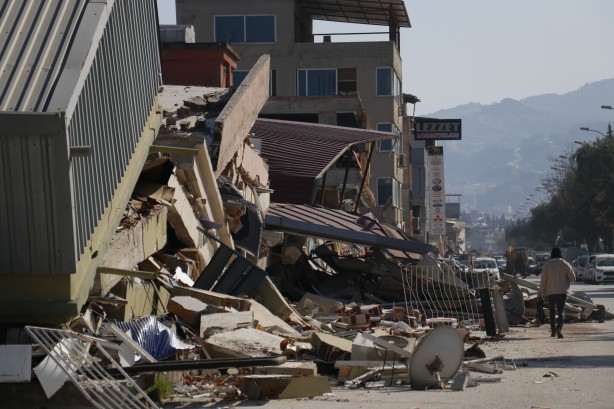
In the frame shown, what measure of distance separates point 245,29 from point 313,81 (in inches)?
189

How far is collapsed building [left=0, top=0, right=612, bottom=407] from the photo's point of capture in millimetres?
10109

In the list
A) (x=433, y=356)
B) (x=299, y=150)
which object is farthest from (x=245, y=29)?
(x=433, y=356)

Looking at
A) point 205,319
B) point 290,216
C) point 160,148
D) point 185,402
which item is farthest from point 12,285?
point 290,216

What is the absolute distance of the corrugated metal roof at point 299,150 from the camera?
115 ft

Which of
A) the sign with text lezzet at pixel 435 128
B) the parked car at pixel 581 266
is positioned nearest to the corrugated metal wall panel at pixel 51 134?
the parked car at pixel 581 266

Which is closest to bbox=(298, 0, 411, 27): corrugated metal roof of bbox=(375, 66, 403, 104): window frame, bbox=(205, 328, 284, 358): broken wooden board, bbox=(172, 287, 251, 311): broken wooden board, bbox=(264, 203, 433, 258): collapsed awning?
bbox=(375, 66, 403, 104): window frame

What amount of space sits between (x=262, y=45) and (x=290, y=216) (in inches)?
1572

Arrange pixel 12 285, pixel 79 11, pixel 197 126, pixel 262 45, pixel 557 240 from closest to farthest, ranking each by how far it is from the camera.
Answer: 1. pixel 12 285
2. pixel 79 11
3. pixel 197 126
4. pixel 262 45
5. pixel 557 240

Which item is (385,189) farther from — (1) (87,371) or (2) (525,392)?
(1) (87,371)

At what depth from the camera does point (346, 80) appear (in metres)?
67.2

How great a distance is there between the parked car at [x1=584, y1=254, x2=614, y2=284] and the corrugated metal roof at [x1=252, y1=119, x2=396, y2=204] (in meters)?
24.7

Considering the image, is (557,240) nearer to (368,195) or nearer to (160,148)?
(368,195)

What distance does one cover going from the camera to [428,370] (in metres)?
12.8

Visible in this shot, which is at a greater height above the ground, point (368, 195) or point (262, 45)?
point (262, 45)
